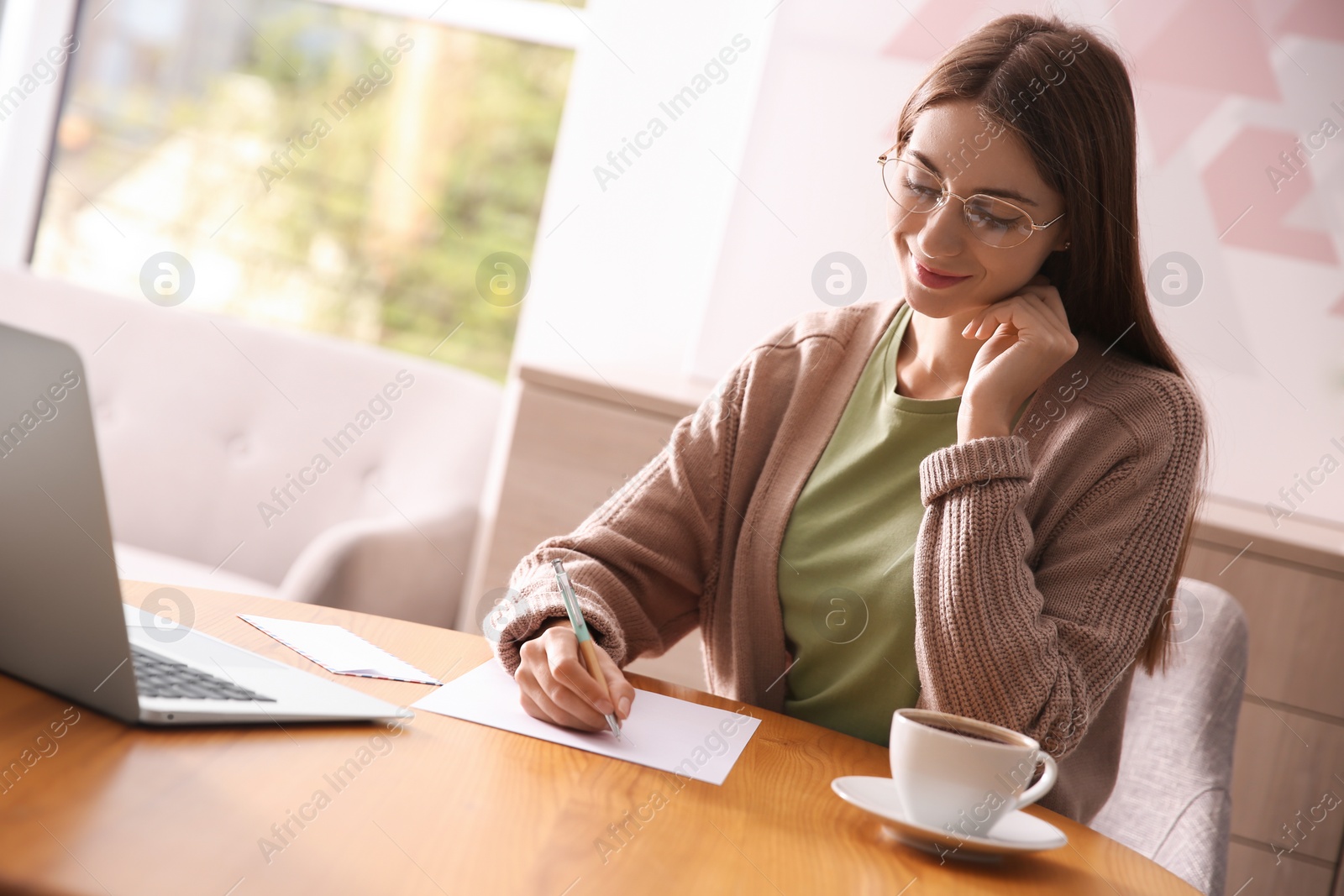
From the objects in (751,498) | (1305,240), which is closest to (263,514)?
(751,498)

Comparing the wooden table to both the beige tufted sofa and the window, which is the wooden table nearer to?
the beige tufted sofa

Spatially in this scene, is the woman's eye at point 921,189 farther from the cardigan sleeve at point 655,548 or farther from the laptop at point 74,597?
the laptop at point 74,597

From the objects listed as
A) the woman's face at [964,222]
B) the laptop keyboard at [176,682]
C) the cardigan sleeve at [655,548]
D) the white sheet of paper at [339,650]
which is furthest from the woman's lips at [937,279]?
the laptop keyboard at [176,682]

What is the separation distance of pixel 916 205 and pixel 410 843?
89 cm

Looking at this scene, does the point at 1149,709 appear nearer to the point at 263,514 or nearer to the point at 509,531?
the point at 509,531

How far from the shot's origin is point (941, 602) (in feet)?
3.52

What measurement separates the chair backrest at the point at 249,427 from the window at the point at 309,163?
0.67 metres

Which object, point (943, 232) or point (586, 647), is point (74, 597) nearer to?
point (586, 647)

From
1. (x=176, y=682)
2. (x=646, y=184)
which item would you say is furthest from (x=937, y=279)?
(x=646, y=184)

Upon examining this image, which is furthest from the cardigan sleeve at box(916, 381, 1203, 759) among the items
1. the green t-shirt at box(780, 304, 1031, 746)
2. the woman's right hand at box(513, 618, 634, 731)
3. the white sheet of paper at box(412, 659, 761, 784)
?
the woman's right hand at box(513, 618, 634, 731)

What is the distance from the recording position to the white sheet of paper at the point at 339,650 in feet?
3.24

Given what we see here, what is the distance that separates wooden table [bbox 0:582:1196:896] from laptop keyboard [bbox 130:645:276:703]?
0.10ft

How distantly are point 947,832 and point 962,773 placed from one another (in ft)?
0.16

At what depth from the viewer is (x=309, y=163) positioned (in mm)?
3383
